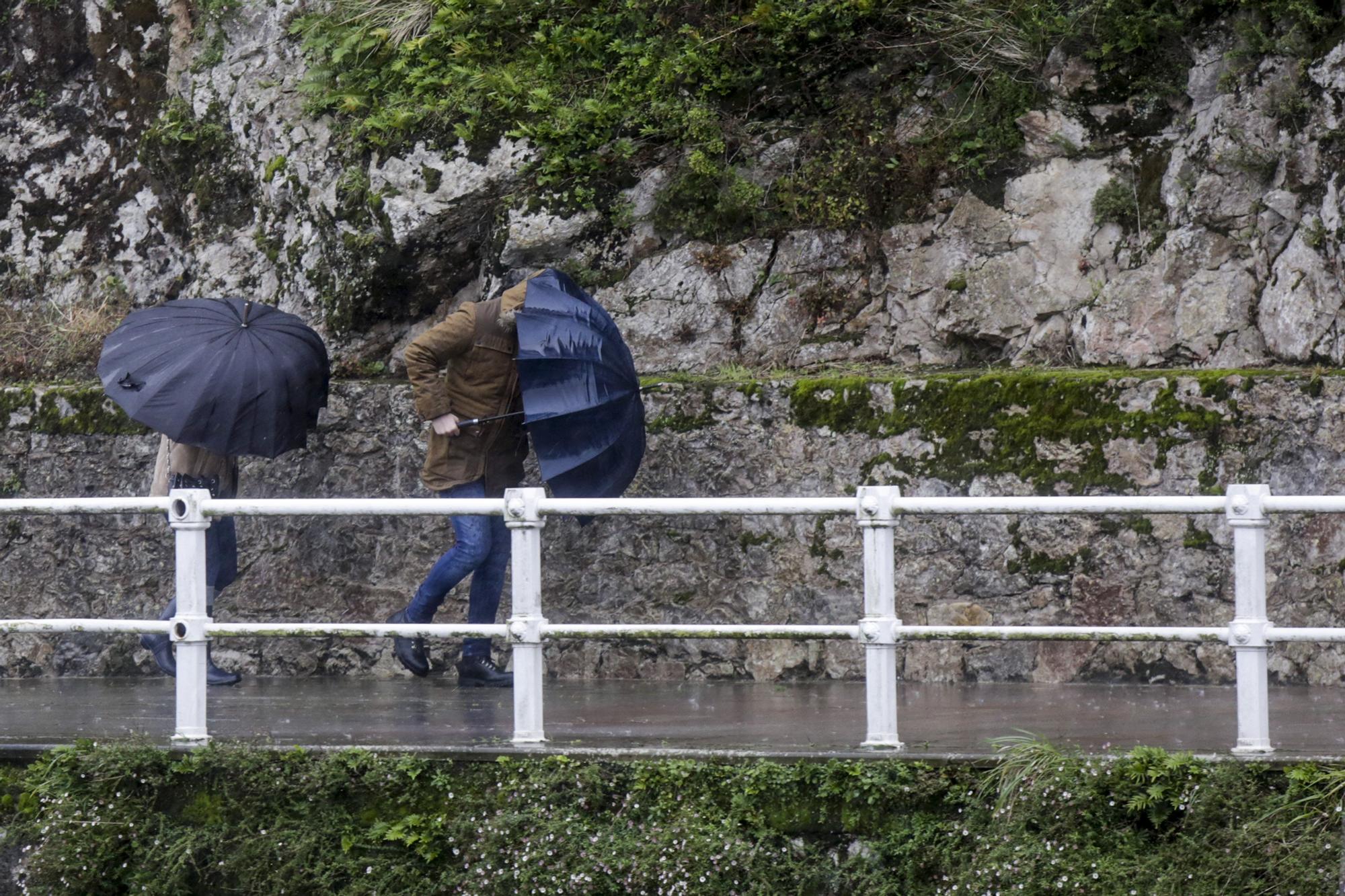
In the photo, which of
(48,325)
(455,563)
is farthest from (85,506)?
(48,325)

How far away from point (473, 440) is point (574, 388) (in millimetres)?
742

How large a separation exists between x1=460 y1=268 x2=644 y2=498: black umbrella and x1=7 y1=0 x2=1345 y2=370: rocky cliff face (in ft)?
6.87

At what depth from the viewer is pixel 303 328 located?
7.69m

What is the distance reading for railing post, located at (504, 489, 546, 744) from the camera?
5145mm

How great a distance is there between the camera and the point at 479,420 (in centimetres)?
707

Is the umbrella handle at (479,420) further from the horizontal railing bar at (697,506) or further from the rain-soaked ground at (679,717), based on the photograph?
the horizontal railing bar at (697,506)

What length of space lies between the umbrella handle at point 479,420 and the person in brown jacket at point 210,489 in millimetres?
1295

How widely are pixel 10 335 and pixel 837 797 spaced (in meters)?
7.70

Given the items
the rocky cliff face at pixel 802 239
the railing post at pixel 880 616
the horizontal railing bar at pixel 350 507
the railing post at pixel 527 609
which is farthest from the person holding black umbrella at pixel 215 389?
the railing post at pixel 880 616

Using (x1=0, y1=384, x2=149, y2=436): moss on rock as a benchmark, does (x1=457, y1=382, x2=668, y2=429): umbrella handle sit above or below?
below

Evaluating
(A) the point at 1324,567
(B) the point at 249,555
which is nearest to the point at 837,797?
(A) the point at 1324,567

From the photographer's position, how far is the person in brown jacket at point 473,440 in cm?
702

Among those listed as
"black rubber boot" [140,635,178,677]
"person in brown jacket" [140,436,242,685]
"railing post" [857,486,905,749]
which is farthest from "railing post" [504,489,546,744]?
"black rubber boot" [140,635,178,677]

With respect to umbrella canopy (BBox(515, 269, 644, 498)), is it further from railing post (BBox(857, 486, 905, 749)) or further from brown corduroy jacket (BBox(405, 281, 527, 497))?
railing post (BBox(857, 486, 905, 749))
